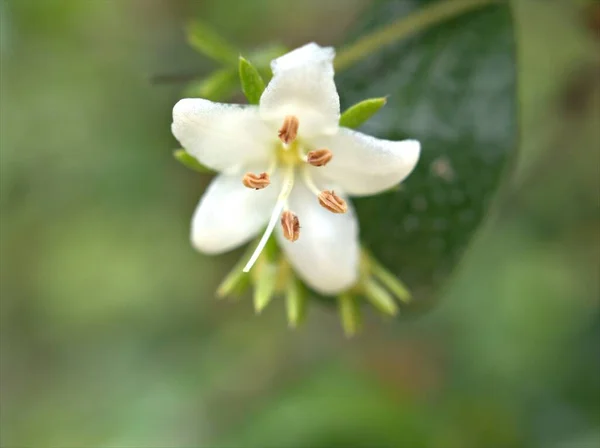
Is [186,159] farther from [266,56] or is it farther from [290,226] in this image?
[266,56]

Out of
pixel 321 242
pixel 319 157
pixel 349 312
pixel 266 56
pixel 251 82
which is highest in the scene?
pixel 266 56

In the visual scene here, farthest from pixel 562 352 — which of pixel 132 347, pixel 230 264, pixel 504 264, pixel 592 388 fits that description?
pixel 132 347

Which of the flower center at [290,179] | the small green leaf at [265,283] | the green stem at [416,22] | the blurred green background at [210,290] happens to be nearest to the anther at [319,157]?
the flower center at [290,179]

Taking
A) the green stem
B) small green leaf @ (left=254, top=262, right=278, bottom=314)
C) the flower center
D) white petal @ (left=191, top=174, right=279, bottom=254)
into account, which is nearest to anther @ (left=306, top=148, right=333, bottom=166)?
the flower center

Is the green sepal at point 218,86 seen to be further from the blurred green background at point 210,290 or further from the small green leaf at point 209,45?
the blurred green background at point 210,290

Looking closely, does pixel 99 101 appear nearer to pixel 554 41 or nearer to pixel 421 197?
pixel 554 41

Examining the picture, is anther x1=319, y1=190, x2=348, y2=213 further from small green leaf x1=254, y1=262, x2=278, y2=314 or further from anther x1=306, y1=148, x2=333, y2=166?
small green leaf x1=254, y1=262, x2=278, y2=314

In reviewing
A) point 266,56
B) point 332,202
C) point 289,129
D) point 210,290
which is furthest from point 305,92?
point 210,290
